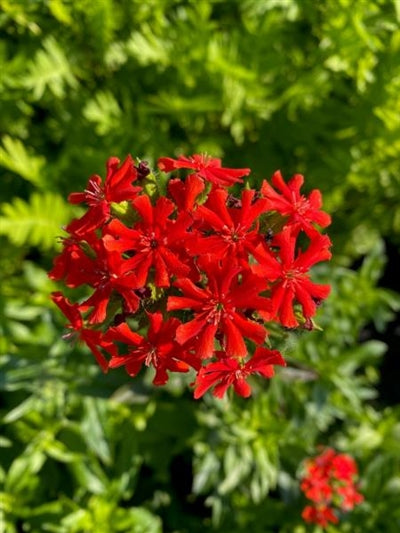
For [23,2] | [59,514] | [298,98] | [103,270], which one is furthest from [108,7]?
[59,514]

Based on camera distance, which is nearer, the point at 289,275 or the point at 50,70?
the point at 289,275

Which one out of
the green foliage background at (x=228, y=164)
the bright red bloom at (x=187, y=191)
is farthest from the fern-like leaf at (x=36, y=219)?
the bright red bloom at (x=187, y=191)

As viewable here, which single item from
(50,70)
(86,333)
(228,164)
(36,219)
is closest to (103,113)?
(50,70)

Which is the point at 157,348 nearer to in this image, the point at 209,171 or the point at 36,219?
the point at 209,171

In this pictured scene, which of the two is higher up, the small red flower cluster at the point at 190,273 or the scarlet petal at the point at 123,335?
the small red flower cluster at the point at 190,273

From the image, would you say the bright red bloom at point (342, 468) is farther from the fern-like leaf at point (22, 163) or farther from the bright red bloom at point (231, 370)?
the fern-like leaf at point (22, 163)

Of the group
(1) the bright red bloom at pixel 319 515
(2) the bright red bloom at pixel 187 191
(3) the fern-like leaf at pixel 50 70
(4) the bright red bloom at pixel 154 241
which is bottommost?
(1) the bright red bloom at pixel 319 515

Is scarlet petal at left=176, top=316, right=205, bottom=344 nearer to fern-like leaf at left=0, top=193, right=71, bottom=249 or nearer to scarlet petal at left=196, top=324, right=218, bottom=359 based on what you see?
scarlet petal at left=196, top=324, right=218, bottom=359

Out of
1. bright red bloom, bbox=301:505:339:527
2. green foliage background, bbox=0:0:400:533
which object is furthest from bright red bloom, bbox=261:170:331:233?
bright red bloom, bbox=301:505:339:527
